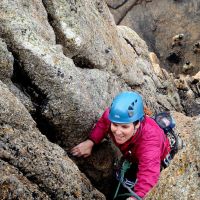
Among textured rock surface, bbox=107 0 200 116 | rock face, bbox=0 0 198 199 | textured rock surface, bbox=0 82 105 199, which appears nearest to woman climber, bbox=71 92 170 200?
rock face, bbox=0 0 198 199

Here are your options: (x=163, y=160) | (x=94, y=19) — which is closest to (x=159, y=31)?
(x=94, y=19)

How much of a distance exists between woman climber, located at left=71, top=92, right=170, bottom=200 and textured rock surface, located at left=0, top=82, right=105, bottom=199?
1.31 meters

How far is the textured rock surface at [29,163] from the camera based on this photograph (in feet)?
19.7

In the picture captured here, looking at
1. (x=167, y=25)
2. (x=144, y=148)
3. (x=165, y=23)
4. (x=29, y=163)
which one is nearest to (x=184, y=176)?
(x=29, y=163)

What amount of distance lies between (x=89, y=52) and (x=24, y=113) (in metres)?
4.13

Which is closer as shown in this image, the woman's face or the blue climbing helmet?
the blue climbing helmet

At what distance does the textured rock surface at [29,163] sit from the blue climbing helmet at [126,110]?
1.44 metres

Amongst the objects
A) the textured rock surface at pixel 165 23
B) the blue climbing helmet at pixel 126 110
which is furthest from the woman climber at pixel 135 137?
the textured rock surface at pixel 165 23

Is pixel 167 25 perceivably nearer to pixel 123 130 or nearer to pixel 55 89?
pixel 123 130

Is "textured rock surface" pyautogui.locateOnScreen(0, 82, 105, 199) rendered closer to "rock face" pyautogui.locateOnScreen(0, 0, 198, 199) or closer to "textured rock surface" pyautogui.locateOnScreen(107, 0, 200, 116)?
"rock face" pyautogui.locateOnScreen(0, 0, 198, 199)

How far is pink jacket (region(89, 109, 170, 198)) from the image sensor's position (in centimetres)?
788

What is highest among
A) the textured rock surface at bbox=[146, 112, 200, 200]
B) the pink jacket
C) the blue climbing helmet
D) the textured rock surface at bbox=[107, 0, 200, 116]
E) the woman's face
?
the textured rock surface at bbox=[146, 112, 200, 200]

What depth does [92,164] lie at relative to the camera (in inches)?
380

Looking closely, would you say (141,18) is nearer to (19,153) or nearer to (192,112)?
Result: (192,112)
